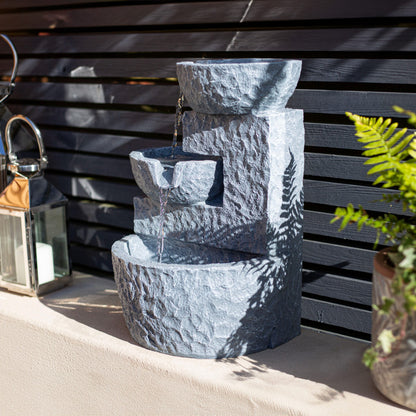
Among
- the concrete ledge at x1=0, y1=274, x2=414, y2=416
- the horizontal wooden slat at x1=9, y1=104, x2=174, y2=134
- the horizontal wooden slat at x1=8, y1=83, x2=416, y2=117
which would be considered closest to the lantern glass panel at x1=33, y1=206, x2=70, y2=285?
the concrete ledge at x1=0, y1=274, x2=414, y2=416

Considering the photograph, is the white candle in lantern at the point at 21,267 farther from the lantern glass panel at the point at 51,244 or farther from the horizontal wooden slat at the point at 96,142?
the horizontal wooden slat at the point at 96,142

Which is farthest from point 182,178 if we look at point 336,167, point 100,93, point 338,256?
point 100,93

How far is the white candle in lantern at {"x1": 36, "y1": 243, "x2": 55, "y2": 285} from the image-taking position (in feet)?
7.76

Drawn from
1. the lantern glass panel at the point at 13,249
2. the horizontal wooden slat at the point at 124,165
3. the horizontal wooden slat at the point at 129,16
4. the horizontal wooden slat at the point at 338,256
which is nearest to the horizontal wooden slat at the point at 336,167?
the horizontal wooden slat at the point at 124,165

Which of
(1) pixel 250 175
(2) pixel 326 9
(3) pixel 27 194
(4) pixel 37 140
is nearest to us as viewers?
(1) pixel 250 175

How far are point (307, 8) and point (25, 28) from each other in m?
1.58

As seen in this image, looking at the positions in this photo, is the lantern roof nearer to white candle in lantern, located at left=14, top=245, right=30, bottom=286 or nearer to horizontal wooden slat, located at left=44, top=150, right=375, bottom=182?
white candle in lantern, located at left=14, top=245, right=30, bottom=286

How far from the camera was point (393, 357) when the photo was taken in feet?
4.71

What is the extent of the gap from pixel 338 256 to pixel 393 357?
0.72 meters

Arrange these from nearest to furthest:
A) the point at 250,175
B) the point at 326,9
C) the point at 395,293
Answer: the point at 395,293 < the point at 250,175 < the point at 326,9

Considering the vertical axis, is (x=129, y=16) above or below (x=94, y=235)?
above

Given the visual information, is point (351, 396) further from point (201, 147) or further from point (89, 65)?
point (89, 65)

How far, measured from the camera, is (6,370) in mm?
2236

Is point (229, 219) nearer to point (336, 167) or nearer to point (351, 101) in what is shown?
point (336, 167)
